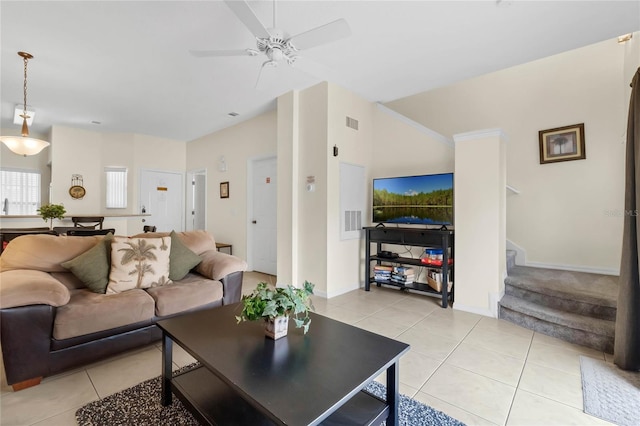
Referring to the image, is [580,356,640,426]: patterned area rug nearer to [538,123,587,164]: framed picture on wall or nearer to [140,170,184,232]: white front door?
[538,123,587,164]: framed picture on wall

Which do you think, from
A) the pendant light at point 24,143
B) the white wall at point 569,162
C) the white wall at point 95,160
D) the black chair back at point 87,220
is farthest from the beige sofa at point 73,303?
the white wall at point 95,160

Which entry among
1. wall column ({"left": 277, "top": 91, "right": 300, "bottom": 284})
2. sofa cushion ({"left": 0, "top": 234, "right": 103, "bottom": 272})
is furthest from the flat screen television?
sofa cushion ({"left": 0, "top": 234, "right": 103, "bottom": 272})

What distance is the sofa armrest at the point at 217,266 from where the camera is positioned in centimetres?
269

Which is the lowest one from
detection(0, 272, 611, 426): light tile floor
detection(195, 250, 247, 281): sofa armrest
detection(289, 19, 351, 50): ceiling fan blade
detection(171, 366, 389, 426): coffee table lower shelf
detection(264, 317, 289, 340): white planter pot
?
detection(0, 272, 611, 426): light tile floor

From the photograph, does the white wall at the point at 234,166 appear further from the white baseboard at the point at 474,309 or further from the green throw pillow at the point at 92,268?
the white baseboard at the point at 474,309

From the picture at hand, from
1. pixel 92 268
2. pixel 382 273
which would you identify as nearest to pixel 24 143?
pixel 92 268

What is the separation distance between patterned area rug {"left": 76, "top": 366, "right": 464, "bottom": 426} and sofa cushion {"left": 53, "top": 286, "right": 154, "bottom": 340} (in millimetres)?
492

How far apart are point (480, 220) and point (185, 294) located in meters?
3.02

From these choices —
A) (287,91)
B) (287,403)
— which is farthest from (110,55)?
(287,403)

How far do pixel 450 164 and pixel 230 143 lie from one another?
399cm

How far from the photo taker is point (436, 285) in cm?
348

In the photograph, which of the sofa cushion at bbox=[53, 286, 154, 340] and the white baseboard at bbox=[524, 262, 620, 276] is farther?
the white baseboard at bbox=[524, 262, 620, 276]

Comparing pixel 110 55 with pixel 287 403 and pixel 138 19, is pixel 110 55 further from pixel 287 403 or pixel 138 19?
pixel 287 403

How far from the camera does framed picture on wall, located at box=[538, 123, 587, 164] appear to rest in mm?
3617
